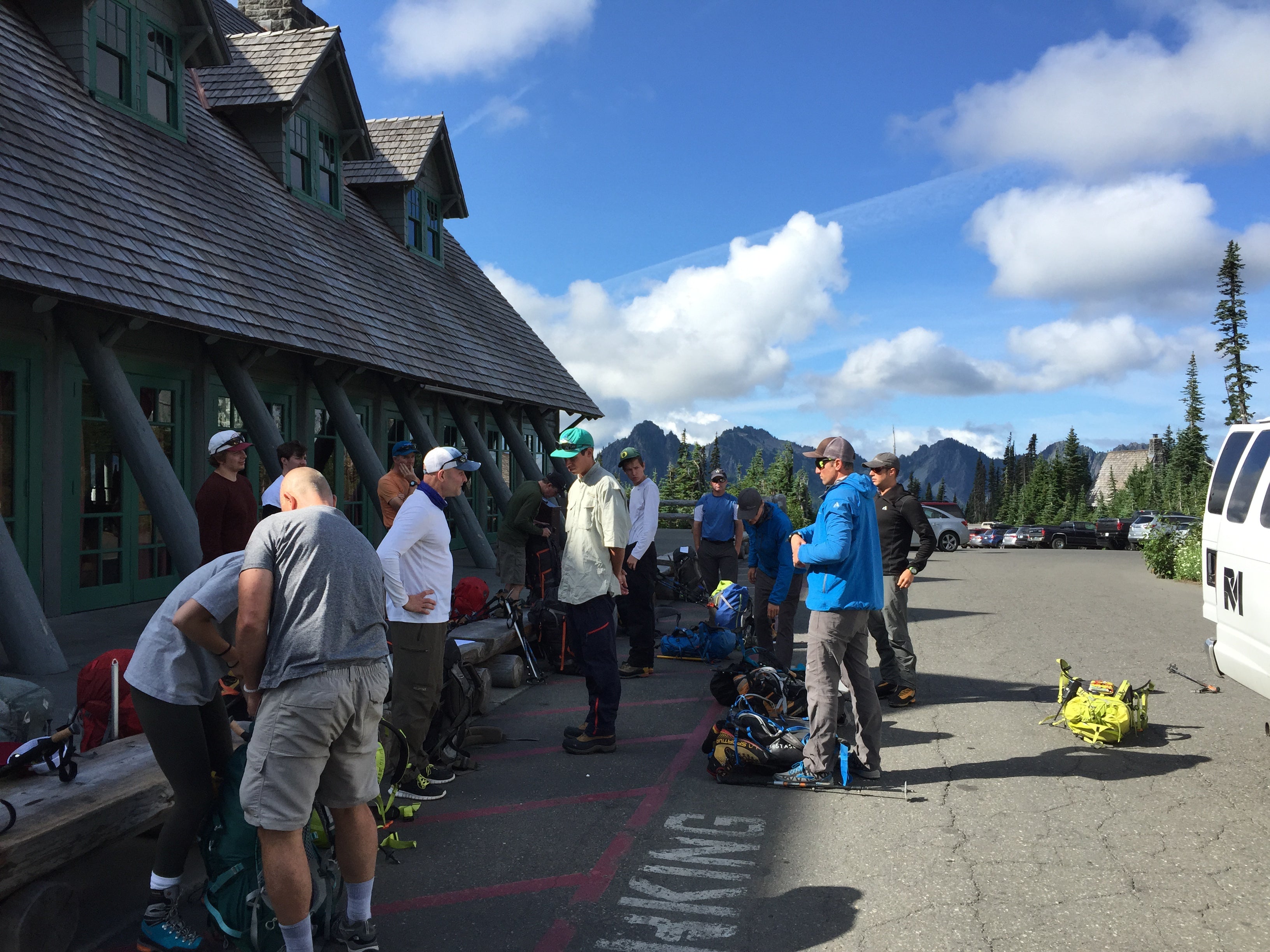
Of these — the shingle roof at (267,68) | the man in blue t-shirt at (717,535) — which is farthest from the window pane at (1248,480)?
the shingle roof at (267,68)

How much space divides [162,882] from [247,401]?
301 inches

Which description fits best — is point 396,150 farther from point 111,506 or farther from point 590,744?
point 590,744

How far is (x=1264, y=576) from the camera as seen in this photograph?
550 cm

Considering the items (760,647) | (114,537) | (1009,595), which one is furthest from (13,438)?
(1009,595)

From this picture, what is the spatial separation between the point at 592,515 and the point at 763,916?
3157mm

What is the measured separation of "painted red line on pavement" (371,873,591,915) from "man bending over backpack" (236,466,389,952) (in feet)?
2.50

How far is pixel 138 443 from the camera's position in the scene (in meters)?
8.55

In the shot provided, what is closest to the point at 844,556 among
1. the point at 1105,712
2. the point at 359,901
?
the point at 1105,712

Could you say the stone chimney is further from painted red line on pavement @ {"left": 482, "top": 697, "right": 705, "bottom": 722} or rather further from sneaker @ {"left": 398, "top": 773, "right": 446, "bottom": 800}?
sneaker @ {"left": 398, "top": 773, "right": 446, "bottom": 800}

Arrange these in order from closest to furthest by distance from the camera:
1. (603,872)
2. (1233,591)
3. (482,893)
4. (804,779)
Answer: (482,893)
(603,872)
(804,779)
(1233,591)

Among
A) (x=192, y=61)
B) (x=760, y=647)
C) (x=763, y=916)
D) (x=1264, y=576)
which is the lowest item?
(x=763, y=916)

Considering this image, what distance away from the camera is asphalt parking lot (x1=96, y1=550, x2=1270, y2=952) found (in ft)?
12.9

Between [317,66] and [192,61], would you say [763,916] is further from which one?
[317,66]

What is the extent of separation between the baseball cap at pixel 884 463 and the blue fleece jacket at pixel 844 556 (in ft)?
7.24
